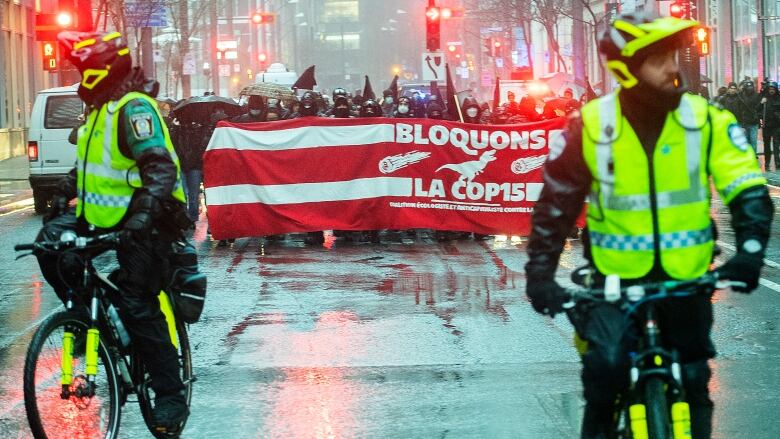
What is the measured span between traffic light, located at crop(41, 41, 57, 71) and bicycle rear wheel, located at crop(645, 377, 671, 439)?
28286 mm

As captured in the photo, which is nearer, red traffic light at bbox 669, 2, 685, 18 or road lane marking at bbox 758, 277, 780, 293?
road lane marking at bbox 758, 277, 780, 293

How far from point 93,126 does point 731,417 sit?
10.7 ft

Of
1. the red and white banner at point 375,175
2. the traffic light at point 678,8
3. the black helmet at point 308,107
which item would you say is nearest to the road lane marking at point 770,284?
the red and white banner at point 375,175

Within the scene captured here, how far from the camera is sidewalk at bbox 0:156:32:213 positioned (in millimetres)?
24555

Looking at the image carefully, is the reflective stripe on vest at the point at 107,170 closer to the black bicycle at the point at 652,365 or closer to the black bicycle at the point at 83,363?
the black bicycle at the point at 83,363

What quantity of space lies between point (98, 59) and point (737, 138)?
109 inches

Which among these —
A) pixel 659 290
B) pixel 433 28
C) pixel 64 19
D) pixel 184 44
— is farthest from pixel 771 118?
pixel 184 44

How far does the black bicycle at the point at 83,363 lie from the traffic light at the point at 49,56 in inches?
1028

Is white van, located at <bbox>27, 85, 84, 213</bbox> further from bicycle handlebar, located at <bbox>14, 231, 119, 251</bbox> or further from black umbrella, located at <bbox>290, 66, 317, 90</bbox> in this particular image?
bicycle handlebar, located at <bbox>14, 231, 119, 251</bbox>

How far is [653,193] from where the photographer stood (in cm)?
432

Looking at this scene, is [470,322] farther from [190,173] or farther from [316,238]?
[190,173]

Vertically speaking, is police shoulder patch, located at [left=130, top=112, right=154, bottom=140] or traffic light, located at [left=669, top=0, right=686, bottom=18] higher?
Answer: traffic light, located at [left=669, top=0, right=686, bottom=18]

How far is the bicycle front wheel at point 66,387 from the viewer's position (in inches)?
220

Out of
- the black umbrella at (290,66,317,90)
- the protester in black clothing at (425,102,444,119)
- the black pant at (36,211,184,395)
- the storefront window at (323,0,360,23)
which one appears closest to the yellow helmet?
the black pant at (36,211,184,395)
